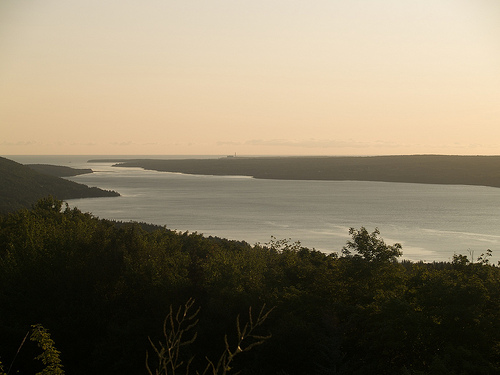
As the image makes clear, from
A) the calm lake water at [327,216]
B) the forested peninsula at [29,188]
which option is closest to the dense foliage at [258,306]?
the calm lake water at [327,216]

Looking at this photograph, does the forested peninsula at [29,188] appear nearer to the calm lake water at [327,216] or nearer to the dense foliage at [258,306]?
the calm lake water at [327,216]

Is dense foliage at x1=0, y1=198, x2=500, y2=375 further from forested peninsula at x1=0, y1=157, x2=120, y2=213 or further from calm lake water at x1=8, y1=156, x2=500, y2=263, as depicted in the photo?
forested peninsula at x1=0, y1=157, x2=120, y2=213

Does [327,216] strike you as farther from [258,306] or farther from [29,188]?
[29,188]

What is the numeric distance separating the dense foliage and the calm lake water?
87.3 feet

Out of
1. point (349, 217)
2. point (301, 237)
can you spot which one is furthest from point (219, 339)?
point (349, 217)

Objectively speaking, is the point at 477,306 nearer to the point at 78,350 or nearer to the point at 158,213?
the point at 78,350

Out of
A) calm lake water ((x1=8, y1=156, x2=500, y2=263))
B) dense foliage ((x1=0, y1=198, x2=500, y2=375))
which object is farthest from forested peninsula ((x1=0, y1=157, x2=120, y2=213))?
dense foliage ((x1=0, y1=198, x2=500, y2=375))

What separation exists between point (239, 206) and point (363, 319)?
242ft

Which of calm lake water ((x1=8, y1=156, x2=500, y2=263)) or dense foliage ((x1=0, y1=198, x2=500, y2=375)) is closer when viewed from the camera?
dense foliage ((x1=0, y1=198, x2=500, y2=375))

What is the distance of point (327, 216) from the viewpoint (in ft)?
258

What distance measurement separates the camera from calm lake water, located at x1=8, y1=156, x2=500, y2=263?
57.8 meters

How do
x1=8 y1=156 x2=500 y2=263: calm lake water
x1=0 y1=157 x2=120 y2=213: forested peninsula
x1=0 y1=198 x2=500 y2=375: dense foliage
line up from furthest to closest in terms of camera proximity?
x1=0 y1=157 x2=120 y2=213: forested peninsula → x1=8 y1=156 x2=500 y2=263: calm lake water → x1=0 y1=198 x2=500 y2=375: dense foliage

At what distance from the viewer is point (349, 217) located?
7706 centimetres

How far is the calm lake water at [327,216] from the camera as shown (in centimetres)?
5778
